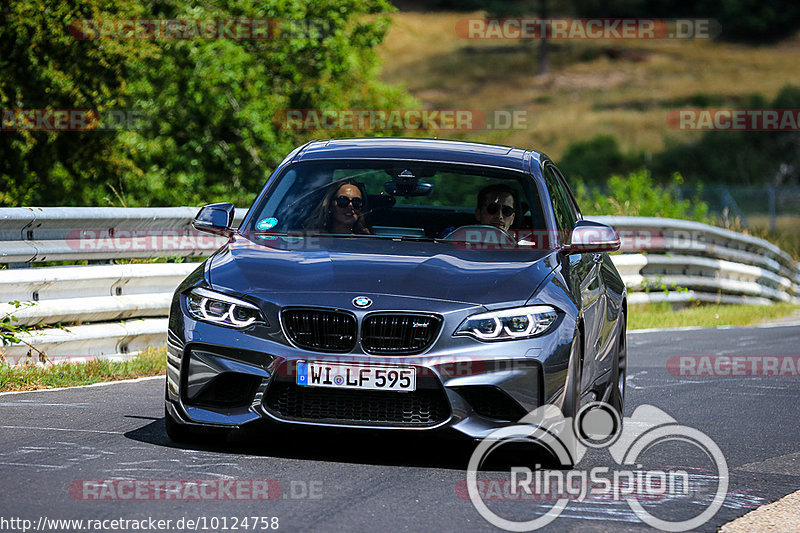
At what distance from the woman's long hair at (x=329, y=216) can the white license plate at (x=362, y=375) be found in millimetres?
1471

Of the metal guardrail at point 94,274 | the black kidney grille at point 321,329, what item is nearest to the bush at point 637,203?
the metal guardrail at point 94,274

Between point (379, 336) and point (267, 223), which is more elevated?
point (267, 223)

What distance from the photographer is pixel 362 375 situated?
623cm

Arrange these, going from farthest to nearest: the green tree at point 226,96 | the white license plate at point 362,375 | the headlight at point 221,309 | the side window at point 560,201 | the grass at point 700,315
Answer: the green tree at point 226,96 → the grass at point 700,315 → the side window at point 560,201 → the headlight at point 221,309 → the white license plate at point 362,375

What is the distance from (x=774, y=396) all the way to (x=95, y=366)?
480cm

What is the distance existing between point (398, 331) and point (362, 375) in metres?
0.26

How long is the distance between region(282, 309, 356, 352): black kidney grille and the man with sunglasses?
1.75 metres

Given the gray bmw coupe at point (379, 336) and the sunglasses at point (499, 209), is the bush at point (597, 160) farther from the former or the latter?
the gray bmw coupe at point (379, 336)

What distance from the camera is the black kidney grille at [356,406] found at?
20.6 ft

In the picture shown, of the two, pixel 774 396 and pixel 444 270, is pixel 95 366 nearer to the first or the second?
pixel 444 270

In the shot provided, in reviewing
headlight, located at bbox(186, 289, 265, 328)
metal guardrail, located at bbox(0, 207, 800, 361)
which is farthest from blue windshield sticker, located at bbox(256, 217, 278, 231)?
metal guardrail, located at bbox(0, 207, 800, 361)

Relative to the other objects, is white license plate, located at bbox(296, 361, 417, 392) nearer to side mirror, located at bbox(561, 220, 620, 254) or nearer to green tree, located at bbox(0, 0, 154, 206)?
side mirror, located at bbox(561, 220, 620, 254)

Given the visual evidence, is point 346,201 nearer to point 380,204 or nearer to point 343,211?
point 343,211

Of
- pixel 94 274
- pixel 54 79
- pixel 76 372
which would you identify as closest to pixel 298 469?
pixel 76 372
